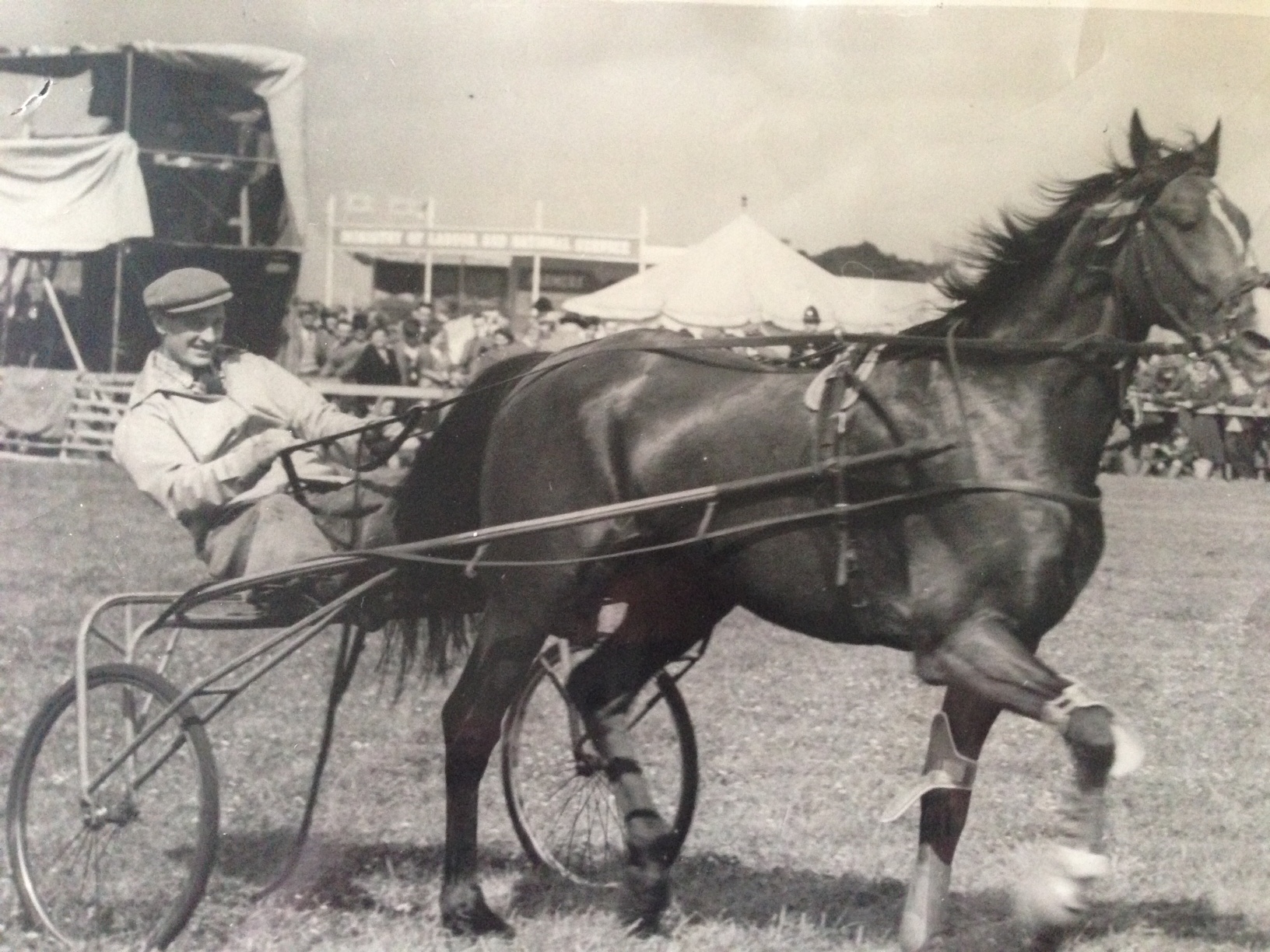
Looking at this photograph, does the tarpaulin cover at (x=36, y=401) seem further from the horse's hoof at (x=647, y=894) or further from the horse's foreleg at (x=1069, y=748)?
the horse's foreleg at (x=1069, y=748)

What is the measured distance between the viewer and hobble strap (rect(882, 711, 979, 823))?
312 centimetres

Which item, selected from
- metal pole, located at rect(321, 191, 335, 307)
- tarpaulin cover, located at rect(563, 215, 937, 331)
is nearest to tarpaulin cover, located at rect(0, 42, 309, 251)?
metal pole, located at rect(321, 191, 335, 307)

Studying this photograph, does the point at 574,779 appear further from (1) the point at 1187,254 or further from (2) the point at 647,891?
(1) the point at 1187,254

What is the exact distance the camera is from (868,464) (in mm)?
3047

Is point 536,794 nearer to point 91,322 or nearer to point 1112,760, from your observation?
point 1112,760

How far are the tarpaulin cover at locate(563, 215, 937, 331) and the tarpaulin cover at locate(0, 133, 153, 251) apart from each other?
1468 millimetres

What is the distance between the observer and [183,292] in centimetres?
372

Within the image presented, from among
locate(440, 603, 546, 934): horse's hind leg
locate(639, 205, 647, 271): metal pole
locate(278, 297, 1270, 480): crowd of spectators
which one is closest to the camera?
locate(440, 603, 546, 934): horse's hind leg

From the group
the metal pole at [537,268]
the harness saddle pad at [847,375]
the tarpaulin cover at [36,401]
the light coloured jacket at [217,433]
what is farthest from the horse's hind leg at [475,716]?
the tarpaulin cover at [36,401]

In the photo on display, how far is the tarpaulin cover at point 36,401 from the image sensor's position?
4781 mm

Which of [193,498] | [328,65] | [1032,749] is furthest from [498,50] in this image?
[1032,749]

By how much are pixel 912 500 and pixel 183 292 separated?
84.4 inches

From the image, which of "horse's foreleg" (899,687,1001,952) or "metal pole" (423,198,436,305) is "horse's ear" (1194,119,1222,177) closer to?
"horse's foreleg" (899,687,1001,952)

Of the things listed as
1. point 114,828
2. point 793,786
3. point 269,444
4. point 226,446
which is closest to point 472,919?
point 114,828
